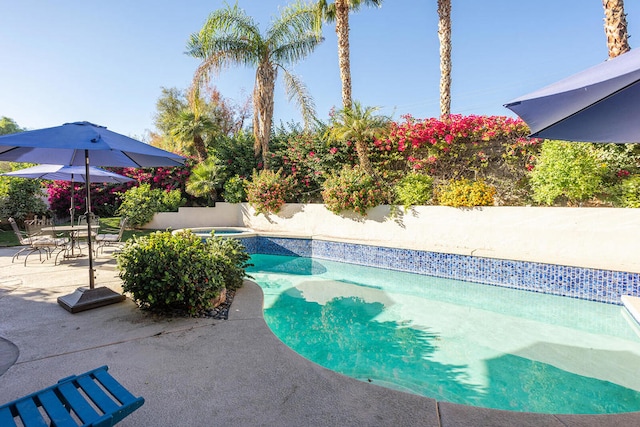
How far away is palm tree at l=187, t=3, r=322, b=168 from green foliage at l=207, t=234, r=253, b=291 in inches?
315

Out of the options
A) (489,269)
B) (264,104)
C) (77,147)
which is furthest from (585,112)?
(264,104)

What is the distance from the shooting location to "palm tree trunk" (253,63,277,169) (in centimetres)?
1247

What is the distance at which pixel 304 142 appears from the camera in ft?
39.8

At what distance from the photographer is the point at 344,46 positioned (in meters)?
12.0

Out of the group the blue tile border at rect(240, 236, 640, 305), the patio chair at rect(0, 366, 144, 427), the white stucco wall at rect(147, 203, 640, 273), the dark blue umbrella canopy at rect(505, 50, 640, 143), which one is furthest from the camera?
the white stucco wall at rect(147, 203, 640, 273)

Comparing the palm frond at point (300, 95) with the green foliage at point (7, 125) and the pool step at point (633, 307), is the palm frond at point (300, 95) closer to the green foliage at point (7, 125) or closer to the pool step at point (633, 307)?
the pool step at point (633, 307)

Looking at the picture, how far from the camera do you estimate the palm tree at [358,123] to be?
9.88 metres

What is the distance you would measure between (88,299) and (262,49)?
11.0 m

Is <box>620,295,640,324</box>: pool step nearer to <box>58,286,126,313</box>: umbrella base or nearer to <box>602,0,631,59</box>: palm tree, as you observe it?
<box>602,0,631,59</box>: palm tree

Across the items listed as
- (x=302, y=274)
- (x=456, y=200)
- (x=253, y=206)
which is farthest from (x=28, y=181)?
(x=456, y=200)

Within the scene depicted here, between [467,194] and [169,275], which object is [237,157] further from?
[169,275]

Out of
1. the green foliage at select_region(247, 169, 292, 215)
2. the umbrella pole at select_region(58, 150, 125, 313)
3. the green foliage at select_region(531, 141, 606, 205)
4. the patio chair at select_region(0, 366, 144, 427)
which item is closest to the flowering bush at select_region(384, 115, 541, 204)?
the green foliage at select_region(531, 141, 606, 205)

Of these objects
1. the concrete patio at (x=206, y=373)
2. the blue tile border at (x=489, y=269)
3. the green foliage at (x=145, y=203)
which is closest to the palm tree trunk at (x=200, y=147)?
the green foliage at (x=145, y=203)

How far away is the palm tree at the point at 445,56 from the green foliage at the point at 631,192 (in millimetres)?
5034
